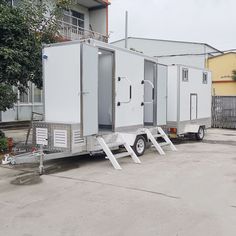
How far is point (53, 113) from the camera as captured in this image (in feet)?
27.9

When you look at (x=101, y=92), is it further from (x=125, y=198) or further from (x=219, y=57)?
(x=219, y=57)

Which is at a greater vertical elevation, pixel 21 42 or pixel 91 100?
pixel 21 42

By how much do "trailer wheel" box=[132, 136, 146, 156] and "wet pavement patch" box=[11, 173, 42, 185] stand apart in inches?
127

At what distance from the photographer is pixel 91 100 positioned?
26.8 ft

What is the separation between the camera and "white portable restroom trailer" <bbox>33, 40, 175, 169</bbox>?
8.01 m

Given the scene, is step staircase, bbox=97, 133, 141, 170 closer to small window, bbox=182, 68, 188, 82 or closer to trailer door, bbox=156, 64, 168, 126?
trailer door, bbox=156, 64, 168, 126

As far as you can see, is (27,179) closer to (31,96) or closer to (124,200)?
(124,200)

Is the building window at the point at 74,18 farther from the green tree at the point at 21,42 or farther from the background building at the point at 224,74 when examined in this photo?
the background building at the point at 224,74

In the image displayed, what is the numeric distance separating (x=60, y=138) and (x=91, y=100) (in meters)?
1.14

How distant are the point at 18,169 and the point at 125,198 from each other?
3401 mm

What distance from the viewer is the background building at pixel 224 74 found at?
28.9 metres

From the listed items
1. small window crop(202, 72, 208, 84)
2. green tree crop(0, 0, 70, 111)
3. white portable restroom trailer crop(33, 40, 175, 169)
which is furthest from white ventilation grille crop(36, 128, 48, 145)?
small window crop(202, 72, 208, 84)

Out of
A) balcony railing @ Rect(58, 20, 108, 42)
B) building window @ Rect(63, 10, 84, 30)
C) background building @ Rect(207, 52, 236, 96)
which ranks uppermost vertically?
building window @ Rect(63, 10, 84, 30)

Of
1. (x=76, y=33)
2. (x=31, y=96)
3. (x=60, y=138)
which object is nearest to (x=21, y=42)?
(x=60, y=138)
